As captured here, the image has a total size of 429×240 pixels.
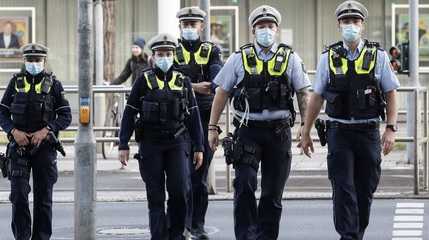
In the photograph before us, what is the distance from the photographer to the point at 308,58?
32656 millimetres

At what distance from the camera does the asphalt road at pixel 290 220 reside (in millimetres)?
13523

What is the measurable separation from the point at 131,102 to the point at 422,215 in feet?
15.4

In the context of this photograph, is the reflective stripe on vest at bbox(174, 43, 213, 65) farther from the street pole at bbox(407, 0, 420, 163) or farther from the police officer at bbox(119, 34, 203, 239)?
the street pole at bbox(407, 0, 420, 163)

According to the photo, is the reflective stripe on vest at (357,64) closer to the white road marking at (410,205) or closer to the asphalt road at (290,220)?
the asphalt road at (290,220)

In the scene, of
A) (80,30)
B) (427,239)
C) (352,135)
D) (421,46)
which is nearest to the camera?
(352,135)

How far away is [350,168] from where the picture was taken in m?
10.8

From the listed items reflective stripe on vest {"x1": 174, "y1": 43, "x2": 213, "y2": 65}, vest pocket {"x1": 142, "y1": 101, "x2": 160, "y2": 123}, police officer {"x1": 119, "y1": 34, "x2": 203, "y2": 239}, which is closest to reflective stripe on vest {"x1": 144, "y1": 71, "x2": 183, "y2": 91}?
police officer {"x1": 119, "y1": 34, "x2": 203, "y2": 239}

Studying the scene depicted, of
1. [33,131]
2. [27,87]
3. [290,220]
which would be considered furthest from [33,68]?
[290,220]

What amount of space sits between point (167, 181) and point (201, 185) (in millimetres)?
1184

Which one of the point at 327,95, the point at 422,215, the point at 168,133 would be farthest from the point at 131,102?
the point at 422,215

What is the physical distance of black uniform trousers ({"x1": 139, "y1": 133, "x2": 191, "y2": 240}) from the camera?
1127cm

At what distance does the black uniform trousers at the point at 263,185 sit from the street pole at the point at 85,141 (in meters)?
1.48

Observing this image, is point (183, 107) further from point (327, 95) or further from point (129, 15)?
point (129, 15)

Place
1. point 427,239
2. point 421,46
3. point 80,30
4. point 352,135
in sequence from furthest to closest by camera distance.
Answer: point 421,46 → point 427,239 → point 80,30 → point 352,135
